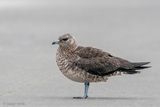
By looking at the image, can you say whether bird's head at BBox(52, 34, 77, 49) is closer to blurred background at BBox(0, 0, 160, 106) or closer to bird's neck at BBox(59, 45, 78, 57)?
bird's neck at BBox(59, 45, 78, 57)

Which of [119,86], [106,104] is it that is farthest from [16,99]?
[119,86]

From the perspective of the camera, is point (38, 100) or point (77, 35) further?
point (77, 35)

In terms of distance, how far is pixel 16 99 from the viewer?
43.5 feet

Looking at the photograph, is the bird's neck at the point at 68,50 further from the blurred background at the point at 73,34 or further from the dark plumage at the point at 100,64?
the blurred background at the point at 73,34

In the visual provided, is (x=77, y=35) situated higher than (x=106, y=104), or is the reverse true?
(x=77, y=35)

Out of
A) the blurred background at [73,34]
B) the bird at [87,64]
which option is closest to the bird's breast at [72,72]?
the bird at [87,64]

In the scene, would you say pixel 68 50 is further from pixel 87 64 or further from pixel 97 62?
pixel 97 62

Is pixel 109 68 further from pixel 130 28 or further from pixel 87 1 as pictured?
pixel 87 1

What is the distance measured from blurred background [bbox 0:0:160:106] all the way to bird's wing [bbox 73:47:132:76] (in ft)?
1.13

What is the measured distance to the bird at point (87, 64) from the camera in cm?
1382

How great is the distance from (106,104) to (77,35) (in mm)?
11696

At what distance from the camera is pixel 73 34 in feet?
79.3

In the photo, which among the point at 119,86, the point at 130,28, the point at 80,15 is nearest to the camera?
the point at 119,86

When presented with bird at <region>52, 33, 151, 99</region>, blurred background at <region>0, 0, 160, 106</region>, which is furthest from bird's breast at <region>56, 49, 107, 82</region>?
blurred background at <region>0, 0, 160, 106</region>
